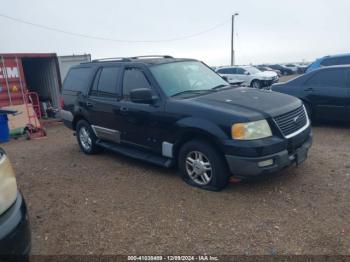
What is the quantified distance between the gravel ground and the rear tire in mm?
703

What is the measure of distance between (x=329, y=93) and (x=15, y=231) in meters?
7.22

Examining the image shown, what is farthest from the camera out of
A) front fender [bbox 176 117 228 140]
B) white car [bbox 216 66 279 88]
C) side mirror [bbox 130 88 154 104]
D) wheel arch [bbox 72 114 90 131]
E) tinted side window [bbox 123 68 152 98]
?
white car [bbox 216 66 279 88]

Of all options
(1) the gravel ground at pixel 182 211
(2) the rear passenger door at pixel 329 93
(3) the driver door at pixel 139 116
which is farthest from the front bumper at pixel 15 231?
(2) the rear passenger door at pixel 329 93

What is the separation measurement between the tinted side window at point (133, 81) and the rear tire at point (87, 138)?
1.42m

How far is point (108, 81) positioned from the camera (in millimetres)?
5941

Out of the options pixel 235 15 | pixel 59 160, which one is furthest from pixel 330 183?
pixel 235 15

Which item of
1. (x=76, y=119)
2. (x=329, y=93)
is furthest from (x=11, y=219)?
(x=329, y=93)

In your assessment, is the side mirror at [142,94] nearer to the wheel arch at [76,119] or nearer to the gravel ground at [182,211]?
the gravel ground at [182,211]

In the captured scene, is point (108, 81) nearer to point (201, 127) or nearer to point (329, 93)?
point (201, 127)

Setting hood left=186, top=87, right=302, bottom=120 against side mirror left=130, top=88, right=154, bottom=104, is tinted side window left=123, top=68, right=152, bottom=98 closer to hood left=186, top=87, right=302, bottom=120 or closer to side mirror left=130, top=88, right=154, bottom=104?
side mirror left=130, top=88, right=154, bottom=104

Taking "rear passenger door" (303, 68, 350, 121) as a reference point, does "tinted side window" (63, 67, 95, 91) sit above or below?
above

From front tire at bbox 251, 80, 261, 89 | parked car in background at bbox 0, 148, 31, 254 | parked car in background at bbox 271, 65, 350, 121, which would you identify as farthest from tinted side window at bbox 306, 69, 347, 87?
front tire at bbox 251, 80, 261, 89

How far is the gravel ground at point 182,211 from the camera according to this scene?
3359 mm

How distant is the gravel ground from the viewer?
3.36 metres
